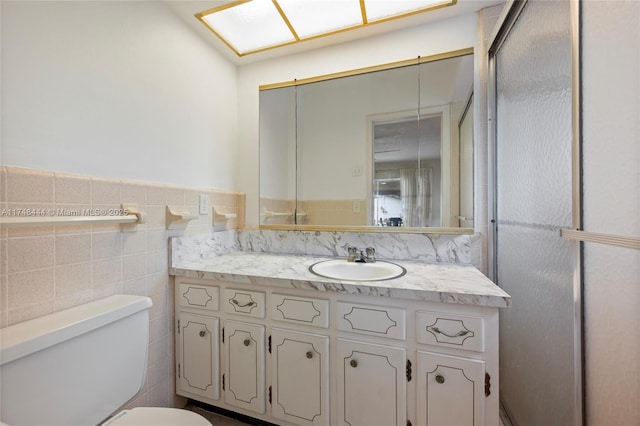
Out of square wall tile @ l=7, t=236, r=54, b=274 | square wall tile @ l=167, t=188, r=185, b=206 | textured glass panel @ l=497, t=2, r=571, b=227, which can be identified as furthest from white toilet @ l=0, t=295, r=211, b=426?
textured glass panel @ l=497, t=2, r=571, b=227

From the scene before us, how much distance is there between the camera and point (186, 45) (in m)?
1.47

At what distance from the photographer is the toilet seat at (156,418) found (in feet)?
2.77

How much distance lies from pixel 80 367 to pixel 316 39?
6.26 ft

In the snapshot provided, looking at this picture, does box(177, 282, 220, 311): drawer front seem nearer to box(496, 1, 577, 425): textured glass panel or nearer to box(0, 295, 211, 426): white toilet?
box(0, 295, 211, 426): white toilet

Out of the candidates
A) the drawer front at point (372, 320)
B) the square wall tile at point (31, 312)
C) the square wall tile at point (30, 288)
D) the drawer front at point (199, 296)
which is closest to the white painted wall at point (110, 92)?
the square wall tile at point (30, 288)

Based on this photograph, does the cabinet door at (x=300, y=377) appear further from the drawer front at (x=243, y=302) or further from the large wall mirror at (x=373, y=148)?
the large wall mirror at (x=373, y=148)

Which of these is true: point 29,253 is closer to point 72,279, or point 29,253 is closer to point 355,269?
point 72,279

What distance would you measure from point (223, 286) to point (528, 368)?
1.42 meters

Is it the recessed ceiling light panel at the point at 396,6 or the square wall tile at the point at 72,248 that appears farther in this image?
the recessed ceiling light panel at the point at 396,6

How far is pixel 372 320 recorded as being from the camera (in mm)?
1030

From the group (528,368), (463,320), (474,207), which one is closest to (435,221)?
(474,207)

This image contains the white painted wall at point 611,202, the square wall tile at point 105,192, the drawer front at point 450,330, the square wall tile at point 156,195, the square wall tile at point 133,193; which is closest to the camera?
the white painted wall at point 611,202

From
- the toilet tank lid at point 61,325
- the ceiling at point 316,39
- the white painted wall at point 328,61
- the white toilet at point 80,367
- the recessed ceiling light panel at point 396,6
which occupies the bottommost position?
the white toilet at point 80,367

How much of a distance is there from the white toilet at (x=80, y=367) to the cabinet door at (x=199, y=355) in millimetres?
310
